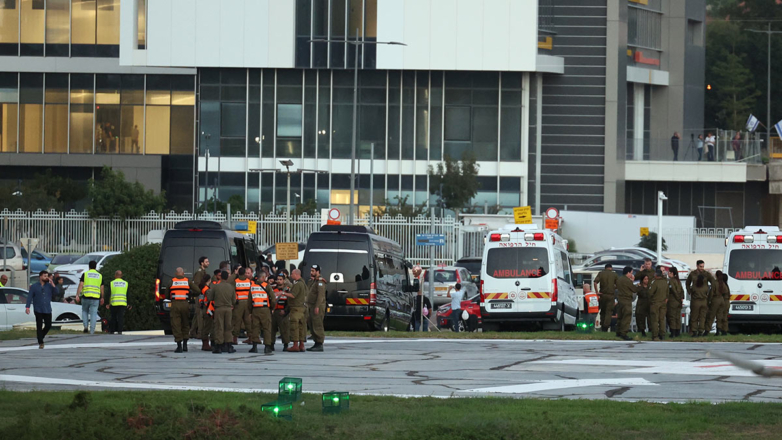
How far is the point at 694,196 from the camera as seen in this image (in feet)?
217

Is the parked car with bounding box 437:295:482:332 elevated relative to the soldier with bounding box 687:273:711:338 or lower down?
lower down

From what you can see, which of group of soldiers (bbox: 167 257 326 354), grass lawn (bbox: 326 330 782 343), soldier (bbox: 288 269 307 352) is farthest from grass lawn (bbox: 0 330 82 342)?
soldier (bbox: 288 269 307 352)

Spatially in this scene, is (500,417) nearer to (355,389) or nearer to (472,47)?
(355,389)

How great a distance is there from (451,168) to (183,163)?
16292 millimetres

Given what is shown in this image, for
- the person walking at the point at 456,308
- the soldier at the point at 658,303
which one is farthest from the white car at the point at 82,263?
the soldier at the point at 658,303

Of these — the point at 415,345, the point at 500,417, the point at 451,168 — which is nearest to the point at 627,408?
the point at 500,417

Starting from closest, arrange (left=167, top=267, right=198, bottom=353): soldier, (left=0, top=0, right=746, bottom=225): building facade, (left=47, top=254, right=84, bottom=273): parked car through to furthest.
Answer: (left=167, top=267, right=198, bottom=353): soldier, (left=47, top=254, right=84, bottom=273): parked car, (left=0, top=0, right=746, bottom=225): building facade

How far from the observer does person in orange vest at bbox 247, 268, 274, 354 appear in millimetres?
20766

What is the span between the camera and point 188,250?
25.5m

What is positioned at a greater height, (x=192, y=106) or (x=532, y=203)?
(x=192, y=106)

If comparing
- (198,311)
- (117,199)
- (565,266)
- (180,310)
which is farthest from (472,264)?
(180,310)

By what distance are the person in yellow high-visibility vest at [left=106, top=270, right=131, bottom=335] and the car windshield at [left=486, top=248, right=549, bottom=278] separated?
8427 mm

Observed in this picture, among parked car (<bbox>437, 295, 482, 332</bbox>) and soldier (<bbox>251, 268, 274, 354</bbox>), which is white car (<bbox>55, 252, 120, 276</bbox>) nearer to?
parked car (<bbox>437, 295, 482, 332</bbox>)

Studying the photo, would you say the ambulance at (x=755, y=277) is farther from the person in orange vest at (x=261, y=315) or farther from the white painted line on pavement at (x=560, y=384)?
the white painted line on pavement at (x=560, y=384)
